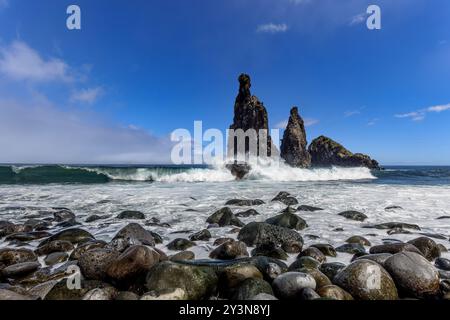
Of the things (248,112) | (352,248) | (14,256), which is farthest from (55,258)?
(248,112)

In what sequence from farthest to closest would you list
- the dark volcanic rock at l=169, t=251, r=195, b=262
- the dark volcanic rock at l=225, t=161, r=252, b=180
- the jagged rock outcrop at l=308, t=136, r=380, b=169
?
the jagged rock outcrop at l=308, t=136, r=380, b=169, the dark volcanic rock at l=225, t=161, r=252, b=180, the dark volcanic rock at l=169, t=251, r=195, b=262

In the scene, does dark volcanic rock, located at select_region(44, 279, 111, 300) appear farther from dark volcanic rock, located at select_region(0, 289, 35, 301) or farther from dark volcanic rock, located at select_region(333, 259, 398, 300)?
dark volcanic rock, located at select_region(333, 259, 398, 300)

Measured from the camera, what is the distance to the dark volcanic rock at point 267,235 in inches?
209

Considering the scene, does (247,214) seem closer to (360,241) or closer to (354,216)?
(354,216)

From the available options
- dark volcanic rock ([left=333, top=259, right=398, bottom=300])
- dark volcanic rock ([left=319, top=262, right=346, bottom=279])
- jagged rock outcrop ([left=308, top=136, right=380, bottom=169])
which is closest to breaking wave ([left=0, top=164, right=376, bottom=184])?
dark volcanic rock ([left=319, top=262, right=346, bottom=279])

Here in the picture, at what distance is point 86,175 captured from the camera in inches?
1075

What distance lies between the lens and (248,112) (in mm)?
63719

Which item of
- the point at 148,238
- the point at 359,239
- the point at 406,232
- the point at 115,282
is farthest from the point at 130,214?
the point at 406,232

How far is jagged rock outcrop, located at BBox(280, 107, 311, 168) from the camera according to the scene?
78.2m

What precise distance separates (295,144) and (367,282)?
78.8 meters

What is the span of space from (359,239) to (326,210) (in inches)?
159

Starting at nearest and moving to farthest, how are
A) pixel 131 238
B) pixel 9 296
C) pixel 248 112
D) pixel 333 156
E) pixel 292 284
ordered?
pixel 9 296
pixel 292 284
pixel 131 238
pixel 248 112
pixel 333 156

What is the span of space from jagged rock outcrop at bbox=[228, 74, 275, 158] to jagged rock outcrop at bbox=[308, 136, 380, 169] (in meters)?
34.7
